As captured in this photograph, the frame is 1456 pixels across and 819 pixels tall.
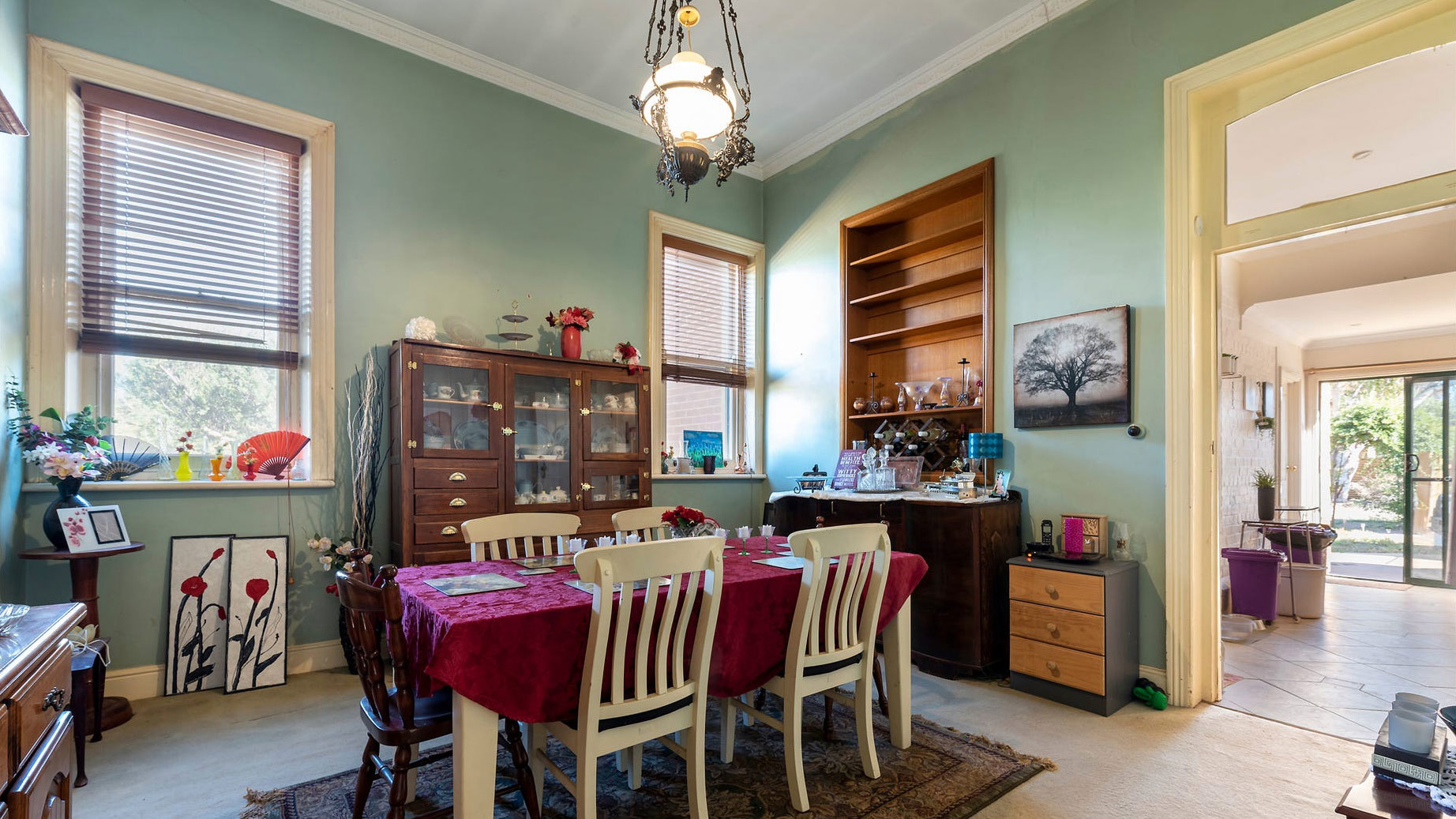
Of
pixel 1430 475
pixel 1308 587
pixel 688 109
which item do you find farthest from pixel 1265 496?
pixel 688 109

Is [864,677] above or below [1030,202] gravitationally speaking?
below

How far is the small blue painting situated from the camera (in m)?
5.32

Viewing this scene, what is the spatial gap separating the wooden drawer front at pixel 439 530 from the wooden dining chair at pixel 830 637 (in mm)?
1954

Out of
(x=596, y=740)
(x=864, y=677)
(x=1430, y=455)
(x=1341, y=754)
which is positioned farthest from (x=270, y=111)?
(x=1430, y=455)

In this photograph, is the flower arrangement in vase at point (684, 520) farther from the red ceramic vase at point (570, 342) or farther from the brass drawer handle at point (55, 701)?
the red ceramic vase at point (570, 342)

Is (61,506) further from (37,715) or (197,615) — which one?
(37,715)

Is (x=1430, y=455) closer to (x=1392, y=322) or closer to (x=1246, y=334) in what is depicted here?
(x=1392, y=322)

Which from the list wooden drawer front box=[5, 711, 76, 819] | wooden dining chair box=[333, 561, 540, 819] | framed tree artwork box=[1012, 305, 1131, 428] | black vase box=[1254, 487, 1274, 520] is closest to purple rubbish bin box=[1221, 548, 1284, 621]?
black vase box=[1254, 487, 1274, 520]

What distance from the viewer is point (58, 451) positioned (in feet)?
8.98

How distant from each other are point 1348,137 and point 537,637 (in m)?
3.96

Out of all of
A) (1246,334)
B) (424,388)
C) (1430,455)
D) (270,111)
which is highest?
(270,111)

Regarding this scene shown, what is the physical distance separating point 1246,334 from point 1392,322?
149 cm

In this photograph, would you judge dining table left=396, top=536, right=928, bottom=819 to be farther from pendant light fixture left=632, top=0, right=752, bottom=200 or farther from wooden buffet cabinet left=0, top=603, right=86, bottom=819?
pendant light fixture left=632, top=0, right=752, bottom=200

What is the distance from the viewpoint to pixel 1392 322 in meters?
5.94
